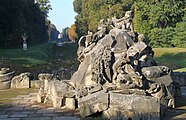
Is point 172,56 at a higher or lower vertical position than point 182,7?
lower

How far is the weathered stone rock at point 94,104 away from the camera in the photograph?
29.3 ft

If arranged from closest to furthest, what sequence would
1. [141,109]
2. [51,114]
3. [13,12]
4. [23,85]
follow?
1. [141,109]
2. [51,114]
3. [23,85]
4. [13,12]

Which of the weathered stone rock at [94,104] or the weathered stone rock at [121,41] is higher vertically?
the weathered stone rock at [121,41]

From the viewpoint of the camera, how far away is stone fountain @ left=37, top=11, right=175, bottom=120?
8766 mm

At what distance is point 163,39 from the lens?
4591 cm

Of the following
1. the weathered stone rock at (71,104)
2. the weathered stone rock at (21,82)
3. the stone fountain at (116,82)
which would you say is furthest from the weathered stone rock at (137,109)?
the weathered stone rock at (21,82)

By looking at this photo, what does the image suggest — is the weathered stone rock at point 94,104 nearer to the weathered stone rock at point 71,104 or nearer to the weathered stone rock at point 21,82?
the weathered stone rock at point 71,104

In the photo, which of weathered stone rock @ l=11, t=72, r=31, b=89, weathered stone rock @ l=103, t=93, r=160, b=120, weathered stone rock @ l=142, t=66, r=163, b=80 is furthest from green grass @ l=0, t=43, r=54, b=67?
weathered stone rock @ l=103, t=93, r=160, b=120

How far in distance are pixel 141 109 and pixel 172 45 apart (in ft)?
128

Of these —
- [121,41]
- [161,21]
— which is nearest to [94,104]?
[121,41]

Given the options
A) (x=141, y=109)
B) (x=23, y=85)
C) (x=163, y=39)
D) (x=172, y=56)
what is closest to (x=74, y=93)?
(x=141, y=109)

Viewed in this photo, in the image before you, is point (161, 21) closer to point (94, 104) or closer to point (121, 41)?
point (121, 41)

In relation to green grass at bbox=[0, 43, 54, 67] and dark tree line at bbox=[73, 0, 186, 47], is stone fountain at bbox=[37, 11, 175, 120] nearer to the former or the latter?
green grass at bbox=[0, 43, 54, 67]

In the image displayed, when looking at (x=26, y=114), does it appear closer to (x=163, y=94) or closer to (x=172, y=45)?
(x=163, y=94)
